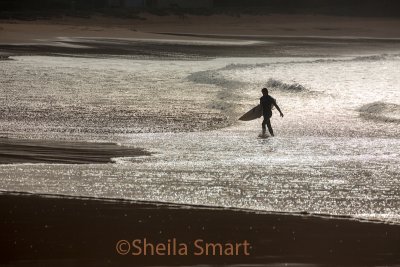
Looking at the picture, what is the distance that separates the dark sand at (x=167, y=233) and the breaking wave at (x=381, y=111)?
34.1 feet

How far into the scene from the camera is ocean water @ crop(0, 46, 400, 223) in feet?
43.8

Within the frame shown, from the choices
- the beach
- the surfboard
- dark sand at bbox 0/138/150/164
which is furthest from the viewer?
the surfboard

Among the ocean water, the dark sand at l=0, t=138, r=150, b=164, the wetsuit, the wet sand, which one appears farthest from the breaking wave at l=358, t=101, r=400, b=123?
the wet sand

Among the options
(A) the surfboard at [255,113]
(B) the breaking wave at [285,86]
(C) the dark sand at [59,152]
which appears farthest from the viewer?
(B) the breaking wave at [285,86]

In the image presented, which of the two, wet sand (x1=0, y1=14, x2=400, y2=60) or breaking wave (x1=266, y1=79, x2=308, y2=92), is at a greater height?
Result: breaking wave (x1=266, y1=79, x2=308, y2=92)

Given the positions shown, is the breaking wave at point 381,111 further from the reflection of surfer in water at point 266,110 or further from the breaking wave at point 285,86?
the breaking wave at point 285,86

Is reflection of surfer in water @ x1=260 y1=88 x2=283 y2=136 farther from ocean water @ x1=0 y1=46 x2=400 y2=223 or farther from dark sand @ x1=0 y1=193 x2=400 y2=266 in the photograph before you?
dark sand @ x1=0 y1=193 x2=400 y2=266

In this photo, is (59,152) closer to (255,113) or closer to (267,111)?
(267,111)

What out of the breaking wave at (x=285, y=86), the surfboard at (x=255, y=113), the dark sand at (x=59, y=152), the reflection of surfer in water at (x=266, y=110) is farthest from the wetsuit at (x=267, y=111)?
the breaking wave at (x=285, y=86)

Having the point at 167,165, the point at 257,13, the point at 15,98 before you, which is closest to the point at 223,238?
the point at 167,165

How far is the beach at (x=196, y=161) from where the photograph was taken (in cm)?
1067

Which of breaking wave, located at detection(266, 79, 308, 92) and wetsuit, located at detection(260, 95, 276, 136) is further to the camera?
breaking wave, located at detection(266, 79, 308, 92)

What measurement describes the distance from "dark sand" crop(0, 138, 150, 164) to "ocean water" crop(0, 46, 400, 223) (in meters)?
0.42

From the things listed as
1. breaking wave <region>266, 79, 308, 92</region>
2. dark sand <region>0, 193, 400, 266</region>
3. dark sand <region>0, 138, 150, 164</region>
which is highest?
dark sand <region>0, 193, 400, 266</region>
